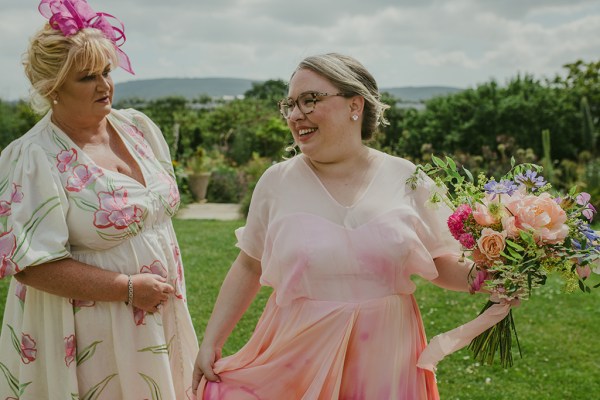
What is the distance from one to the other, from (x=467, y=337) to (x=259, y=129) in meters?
16.9

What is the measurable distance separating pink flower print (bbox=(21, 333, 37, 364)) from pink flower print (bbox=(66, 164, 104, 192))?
639 mm

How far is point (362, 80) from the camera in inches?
106

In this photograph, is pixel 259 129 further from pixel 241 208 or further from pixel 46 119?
pixel 46 119

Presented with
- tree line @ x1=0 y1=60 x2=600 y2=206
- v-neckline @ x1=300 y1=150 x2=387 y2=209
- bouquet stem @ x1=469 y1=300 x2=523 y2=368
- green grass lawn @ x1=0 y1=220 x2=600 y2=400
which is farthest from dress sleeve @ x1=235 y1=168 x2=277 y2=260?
tree line @ x1=0 y1=60 x2=600 y2=206

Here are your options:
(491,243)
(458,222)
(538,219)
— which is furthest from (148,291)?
(538,219)

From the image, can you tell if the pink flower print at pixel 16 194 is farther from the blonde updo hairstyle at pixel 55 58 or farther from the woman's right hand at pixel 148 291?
the woman's right hand at pixel 148 291

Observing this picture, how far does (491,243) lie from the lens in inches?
95.3

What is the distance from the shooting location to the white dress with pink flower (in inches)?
111

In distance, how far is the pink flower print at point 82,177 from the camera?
2.89 meters

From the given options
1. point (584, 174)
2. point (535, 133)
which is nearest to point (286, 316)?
point (584, 174)

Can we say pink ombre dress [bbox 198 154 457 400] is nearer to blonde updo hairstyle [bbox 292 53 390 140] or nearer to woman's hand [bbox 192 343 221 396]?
woman's hand [bbox 192 343 221 396]

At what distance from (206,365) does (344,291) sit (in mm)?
625

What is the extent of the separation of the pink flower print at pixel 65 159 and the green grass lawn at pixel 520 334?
3.40 meters

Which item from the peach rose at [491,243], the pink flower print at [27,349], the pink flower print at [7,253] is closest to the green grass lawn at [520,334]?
the peach rose at [491,243]
